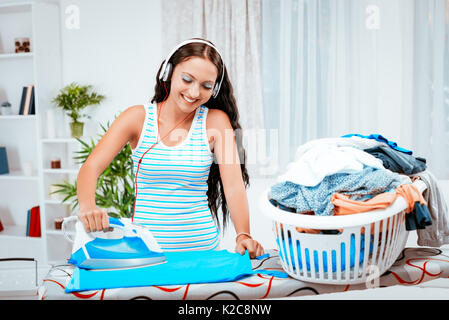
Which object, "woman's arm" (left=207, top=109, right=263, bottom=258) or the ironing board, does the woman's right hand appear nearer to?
the ironing board

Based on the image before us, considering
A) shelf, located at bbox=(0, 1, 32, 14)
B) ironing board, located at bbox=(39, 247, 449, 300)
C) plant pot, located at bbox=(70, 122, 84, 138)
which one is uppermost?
shelf, located at bbox=(0, 1, 32, 14)

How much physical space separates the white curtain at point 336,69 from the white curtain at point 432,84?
0.17 ft

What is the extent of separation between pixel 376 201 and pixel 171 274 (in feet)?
1.30

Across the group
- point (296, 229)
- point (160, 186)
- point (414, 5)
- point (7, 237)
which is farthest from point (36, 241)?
point (414, 5)

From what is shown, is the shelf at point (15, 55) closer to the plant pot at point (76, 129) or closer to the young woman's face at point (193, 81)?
the plant pot at point (76, 129)

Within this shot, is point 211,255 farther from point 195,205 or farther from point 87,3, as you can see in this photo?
point 87,3

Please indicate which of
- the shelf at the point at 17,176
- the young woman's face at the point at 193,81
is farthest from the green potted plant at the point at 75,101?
the young woman's face at the point at 193,81

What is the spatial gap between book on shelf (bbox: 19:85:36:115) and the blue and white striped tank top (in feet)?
6.22

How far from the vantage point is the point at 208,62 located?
39.8 inches

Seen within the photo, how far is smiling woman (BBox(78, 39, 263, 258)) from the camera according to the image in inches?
41.0

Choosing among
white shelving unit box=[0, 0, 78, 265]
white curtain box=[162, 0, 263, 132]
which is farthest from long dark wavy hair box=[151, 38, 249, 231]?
white shelving unit box=[0, 0, 78, 265]

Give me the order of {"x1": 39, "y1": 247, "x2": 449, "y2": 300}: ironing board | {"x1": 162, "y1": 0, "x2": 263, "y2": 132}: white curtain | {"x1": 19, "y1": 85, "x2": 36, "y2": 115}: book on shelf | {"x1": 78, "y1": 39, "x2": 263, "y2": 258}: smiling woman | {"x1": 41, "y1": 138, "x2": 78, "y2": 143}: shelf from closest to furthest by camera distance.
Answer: {"x1": 39, "y1": 247, "x2": 449, "y2": 300}: ironing board < {"x1": 78, "y1": 39, "x2": 263, "y2": 258}: smiling woman < {"x1": 162, "y1": 0, "x2": 263, "y2": 132}: white curtain < {"x1": 41, "y1": 138, "x2": 78, "y2": 143}: shelf < {"x1": 19, "y1": 85, "x2": 36, "y2": 115}: book on shelf

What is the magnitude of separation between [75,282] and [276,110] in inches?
78.2

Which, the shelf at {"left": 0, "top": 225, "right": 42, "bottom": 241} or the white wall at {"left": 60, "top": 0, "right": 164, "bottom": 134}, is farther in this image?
the shelf at {"left": 0, "top": 225, "right": 42, "bottom": 241}
